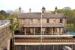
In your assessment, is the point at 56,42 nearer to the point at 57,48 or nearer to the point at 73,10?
the point at 57,48

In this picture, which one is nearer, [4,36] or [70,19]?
[4,36]

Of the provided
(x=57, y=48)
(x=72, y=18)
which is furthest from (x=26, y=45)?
(x=72, y=18)

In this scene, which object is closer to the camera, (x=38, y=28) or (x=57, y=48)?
(x=57, y=48)

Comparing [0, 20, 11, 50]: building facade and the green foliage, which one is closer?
[0, 20, 11, 50]: building facade

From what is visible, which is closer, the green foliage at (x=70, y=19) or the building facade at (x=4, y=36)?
the building facade at (x=4, y=36)

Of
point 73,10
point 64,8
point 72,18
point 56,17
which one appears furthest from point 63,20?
point 64,8

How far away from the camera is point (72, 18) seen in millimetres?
20906

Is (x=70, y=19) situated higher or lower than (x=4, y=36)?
higher

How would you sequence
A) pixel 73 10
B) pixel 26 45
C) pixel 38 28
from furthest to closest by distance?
pixel 73 10 < pixel 38 28 < pixel 26 45

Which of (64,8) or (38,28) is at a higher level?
(64,8)

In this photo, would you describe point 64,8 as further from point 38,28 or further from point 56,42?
point 56,42

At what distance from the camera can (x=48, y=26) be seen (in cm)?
1662

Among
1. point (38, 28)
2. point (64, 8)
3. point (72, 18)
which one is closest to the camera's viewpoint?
point (38, 28)

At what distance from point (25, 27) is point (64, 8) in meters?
9.07
